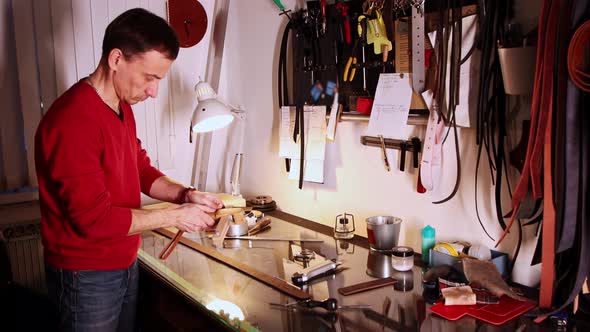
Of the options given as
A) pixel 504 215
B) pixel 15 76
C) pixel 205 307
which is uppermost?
pixel 15 76

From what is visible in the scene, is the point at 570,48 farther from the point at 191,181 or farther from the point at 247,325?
the point at 191,181

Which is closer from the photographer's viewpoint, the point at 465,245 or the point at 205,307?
the point at 205,307

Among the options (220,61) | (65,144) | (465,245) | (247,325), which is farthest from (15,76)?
(465,245)

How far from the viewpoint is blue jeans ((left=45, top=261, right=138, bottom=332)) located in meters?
1.42

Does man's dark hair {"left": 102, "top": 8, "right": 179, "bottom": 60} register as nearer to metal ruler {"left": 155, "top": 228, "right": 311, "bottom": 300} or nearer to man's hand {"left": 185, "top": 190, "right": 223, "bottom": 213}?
man's hand {"left": 185, "top": 190, "right": 223, "bottom": 213}

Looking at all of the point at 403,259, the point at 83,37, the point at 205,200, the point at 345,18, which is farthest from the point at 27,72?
the point at 403,259

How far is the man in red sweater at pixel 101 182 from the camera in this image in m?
1.28

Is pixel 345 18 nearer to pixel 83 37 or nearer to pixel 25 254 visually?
pixel 83 37

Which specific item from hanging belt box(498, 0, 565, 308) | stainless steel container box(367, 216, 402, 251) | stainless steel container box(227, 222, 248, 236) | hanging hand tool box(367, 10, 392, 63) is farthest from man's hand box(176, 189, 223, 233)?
hanging belt box(498, 0, 565, 308)

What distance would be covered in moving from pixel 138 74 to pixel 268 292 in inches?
27.1

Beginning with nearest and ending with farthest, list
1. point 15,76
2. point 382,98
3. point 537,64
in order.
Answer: point 537,64, point 382,98, point 15,76

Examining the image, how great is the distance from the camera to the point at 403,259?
59.9 inches

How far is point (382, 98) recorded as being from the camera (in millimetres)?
1709

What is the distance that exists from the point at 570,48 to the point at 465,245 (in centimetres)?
65
